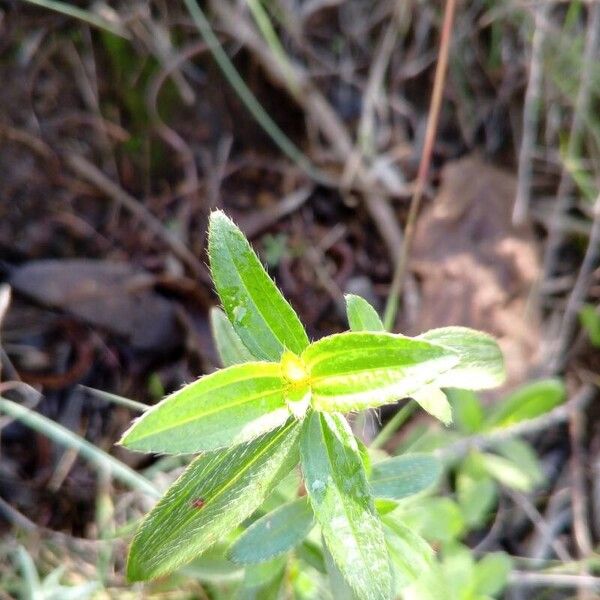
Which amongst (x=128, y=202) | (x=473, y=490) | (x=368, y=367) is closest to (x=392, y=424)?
(x=473, y=490)

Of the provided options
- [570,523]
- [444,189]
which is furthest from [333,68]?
[570,523]

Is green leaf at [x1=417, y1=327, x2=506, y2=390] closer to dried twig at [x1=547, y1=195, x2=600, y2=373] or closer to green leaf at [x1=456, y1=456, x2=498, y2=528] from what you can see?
green leaf at [x1=456, y1=456, x2=498, y2=528]

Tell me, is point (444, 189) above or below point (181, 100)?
below

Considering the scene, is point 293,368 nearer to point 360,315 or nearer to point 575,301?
point 360,315

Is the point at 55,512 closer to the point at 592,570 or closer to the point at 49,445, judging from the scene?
the point at 49,445

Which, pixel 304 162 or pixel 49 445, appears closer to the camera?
pixel 49 445

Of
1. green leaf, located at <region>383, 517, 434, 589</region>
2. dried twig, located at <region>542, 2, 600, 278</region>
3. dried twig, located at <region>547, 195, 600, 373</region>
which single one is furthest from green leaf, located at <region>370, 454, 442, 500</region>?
dried twig, located at <region>542, 2, 600, 278</region>

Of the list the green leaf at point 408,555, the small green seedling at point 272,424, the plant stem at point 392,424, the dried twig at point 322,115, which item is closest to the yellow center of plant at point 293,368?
the small green seedling at point 272,424

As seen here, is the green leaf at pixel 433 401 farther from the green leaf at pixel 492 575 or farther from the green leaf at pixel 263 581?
the green leaf at pixel 492 575
